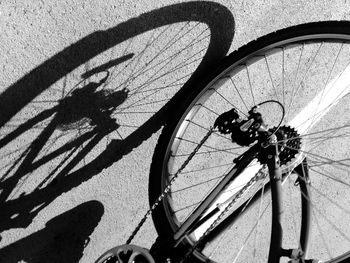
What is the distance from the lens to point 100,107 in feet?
10.9

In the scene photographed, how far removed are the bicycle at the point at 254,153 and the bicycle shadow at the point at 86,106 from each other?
26cm

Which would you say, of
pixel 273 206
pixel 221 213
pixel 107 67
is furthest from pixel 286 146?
pixel 107 67

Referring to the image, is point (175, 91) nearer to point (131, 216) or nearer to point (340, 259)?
point (131, 216)

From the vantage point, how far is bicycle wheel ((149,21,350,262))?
3.23 m

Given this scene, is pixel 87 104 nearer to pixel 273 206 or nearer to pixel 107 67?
pixel 107 67

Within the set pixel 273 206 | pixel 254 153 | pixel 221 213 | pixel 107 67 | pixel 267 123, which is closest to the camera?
pixel 273 206

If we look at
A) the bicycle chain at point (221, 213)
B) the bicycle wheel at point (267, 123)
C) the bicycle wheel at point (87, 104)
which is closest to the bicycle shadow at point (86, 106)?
the bicycle wheel at point (87, 104)

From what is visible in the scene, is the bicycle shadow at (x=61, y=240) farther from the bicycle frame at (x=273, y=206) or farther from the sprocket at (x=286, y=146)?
the sprocket at (x=286, y=146)

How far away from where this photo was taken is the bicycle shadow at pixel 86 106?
125 inches

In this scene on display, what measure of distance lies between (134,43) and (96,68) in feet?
0.91

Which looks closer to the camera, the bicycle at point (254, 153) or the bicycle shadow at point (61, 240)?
the bicycle at point (254, 153)

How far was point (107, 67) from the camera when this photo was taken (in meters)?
3.27

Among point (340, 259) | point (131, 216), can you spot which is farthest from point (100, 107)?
point (340, 259)

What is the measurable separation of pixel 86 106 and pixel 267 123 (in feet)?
4.13
